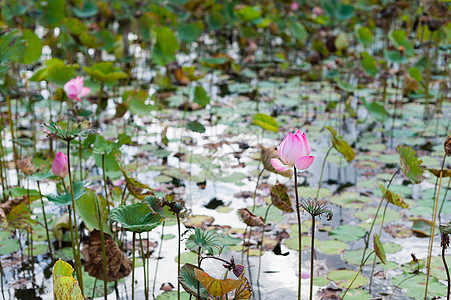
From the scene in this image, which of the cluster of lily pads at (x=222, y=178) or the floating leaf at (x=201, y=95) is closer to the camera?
the cluster of lily pads at (x=222, y=178)

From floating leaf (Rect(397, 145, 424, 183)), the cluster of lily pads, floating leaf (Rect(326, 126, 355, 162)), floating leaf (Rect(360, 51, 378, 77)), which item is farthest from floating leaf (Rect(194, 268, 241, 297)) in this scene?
floating leaf (Rect(360, 51, 378, 77))

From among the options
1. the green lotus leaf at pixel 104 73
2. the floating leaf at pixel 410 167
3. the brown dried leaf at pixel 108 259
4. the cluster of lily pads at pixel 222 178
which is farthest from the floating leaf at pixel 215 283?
the green lotus leaf at pixel 104 73

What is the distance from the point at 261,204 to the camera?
223 centimetres

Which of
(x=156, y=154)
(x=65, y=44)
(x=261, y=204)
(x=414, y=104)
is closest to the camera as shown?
(x=261, y=204)

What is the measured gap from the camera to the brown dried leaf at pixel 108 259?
145cm

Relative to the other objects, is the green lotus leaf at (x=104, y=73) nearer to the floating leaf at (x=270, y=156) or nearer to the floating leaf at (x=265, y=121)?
the floating leaf at (x=265, y=121)

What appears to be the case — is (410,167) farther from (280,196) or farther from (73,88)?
(73,88)

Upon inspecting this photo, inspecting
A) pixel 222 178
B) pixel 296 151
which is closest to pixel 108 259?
pixel 296 151

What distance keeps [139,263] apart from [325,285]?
0.65 meters

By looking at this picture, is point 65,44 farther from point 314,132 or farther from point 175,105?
point 314,132

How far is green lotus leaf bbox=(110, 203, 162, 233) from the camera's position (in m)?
1.14

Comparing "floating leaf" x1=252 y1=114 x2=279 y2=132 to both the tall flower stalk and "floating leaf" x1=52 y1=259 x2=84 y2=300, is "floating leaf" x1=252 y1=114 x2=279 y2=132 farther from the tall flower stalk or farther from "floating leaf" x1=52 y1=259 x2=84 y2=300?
"floating leaf" x1=52 y1=259 x2=84 y2=300

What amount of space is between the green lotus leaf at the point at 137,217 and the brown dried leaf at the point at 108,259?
0.27 meters

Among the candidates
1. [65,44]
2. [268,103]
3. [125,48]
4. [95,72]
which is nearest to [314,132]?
[268,103]
